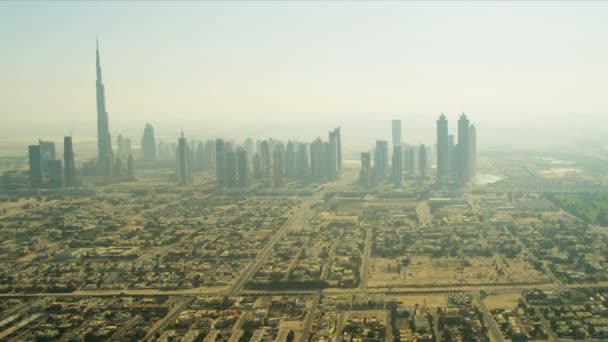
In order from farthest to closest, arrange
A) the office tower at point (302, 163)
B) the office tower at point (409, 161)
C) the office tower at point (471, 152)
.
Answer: the office tower at point (409, 161)
the office tower at point (302, 163)
the office tower at point (471, 152)

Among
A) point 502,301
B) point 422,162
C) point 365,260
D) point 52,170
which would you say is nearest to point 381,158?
point 422,162

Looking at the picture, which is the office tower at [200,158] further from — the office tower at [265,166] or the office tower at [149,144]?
the office tower at [265,166]

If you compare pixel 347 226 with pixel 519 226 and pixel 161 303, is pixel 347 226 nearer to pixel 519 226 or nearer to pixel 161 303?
pixel 519 226

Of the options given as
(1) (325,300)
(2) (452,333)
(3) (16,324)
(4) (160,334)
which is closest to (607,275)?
(2) (452,333)

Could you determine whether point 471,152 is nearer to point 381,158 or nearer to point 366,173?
point 381,158

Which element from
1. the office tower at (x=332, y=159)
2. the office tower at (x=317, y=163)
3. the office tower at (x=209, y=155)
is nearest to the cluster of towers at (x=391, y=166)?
the office tower at (x=332, y=159)

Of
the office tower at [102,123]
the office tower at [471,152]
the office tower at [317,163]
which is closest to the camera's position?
the office tower at [471,152]

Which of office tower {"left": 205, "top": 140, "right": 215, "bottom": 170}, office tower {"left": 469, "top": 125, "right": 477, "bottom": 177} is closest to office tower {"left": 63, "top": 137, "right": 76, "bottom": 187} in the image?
office tower {"left": 205, "top": 140, "right": 215, "bottom": 170}

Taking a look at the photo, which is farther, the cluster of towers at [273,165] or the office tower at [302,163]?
the office tower at [302,163]
